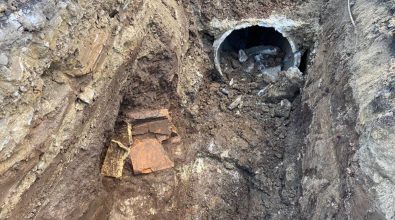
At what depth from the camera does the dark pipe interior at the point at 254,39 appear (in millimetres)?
4934

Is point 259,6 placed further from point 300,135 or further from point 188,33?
point 300,135

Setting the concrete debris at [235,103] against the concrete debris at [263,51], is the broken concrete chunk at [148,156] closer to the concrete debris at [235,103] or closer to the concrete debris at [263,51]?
the concrete debris at [235,103]

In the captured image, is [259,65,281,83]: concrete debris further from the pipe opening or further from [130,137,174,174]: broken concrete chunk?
[130,137,174,174]: broken concrete chunk

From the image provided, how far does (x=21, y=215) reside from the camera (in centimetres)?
257

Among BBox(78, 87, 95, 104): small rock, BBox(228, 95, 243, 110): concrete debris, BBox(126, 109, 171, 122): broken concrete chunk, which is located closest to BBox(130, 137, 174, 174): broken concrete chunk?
BBox(126, 109, 171, 122): broken concrete chunk

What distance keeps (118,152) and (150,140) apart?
311 millimetres

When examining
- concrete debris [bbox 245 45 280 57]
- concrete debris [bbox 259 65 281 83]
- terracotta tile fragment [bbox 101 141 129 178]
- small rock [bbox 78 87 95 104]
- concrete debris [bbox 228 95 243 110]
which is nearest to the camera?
small rock [bbox 78 87 95 104]

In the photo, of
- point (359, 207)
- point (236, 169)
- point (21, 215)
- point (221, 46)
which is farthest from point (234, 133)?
point (21, 215)

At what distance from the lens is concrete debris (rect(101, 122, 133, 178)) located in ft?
11.3

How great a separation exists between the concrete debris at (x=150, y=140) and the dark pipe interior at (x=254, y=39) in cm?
161

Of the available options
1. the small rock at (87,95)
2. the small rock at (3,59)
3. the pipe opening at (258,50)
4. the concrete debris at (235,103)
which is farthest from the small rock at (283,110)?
the small rock at (3,59)

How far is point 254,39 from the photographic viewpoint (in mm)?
5336

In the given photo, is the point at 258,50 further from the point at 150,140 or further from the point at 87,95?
the point at 87,95

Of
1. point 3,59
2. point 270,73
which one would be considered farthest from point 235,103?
point 3,59
